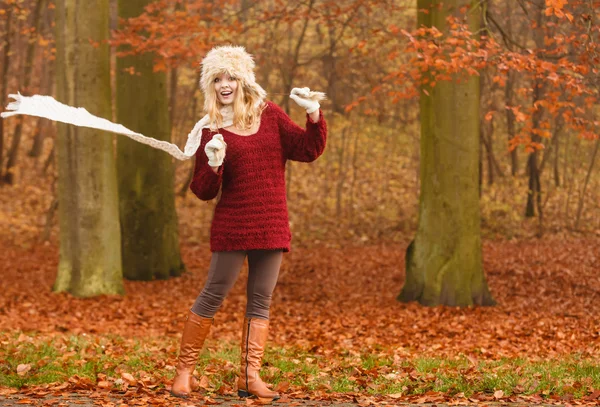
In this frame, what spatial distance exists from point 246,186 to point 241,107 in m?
0.48

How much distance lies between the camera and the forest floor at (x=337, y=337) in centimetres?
529

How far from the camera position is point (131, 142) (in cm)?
1352

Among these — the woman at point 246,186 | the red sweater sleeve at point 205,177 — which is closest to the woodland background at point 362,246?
the woman at point 246,186

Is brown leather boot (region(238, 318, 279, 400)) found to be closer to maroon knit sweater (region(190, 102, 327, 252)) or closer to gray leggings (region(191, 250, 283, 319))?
gray leggings (region(191, 250, 283, 319))

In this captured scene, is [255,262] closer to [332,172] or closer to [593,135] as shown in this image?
[593,135]

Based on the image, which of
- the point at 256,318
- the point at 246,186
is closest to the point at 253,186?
the point at 246,186

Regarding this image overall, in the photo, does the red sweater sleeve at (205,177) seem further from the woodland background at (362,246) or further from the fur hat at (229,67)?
the woodland background at (362,246)

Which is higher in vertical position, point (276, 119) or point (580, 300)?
point (276, 119)

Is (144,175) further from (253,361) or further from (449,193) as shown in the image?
(253,361)

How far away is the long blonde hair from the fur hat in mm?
26

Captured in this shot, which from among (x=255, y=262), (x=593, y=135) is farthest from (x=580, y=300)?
(x=255, y=262)

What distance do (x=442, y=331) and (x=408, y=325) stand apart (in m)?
0.63

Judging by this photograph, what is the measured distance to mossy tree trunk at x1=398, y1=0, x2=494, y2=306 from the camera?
1068cm

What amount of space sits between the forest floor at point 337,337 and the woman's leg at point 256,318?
0.56ft
